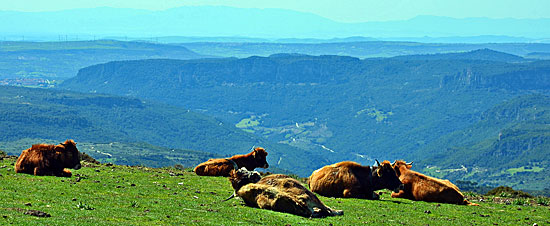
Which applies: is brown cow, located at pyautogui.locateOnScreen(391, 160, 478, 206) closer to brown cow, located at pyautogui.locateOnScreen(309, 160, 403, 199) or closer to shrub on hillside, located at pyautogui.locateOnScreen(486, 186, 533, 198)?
brown cow, located at pyautogui.locateOnScreen(309, 160, 403, 199)

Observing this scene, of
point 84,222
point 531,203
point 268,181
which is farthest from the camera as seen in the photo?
point 531,203

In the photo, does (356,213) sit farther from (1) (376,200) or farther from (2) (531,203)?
(2) (531,203)

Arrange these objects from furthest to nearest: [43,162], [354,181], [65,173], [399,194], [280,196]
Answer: [399,194], [65,173], [43,162], [354,181], [280,196]

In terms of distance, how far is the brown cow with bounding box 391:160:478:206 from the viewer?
2906 cm

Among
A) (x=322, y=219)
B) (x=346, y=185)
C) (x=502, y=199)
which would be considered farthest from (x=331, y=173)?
(x=502, y=199)

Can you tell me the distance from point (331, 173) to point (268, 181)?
6.54 m

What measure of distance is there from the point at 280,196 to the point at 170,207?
3972 millimetres

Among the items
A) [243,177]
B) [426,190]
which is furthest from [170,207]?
[426,190]

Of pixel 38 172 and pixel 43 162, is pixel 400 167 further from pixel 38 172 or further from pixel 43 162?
pixel 38 172

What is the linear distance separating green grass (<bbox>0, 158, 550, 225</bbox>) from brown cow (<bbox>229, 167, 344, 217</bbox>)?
0.43m

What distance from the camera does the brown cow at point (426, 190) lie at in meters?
29.1

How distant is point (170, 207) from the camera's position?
74.2 feet

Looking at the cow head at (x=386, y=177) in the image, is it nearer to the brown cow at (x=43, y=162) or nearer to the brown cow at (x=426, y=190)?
the brown cow at (x=426, y=190)

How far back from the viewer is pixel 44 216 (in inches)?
728
